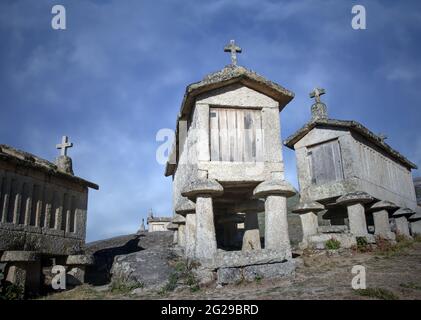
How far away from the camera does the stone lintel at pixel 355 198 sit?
31.2ft

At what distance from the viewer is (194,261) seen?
722cm

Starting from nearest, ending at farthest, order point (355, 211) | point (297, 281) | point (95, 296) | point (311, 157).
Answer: point (297, 281), point (95, 296), point (355, 211), point (311, 157)

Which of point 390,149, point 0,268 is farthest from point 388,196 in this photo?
point 0,268

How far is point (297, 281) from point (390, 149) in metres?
8.61

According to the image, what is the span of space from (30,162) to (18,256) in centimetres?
189

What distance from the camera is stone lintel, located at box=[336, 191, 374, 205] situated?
952cm

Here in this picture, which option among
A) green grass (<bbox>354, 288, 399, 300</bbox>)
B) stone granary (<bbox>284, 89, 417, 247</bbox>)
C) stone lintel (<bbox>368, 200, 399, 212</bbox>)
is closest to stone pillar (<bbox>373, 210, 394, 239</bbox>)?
stone granary (<bbox>284, 89, 417, 247</bbox>)

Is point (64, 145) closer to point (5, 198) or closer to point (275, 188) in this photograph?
point (5, 198)

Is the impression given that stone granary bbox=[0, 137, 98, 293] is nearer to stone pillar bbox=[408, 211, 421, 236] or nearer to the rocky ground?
the rocky ground

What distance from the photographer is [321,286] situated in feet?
18.6

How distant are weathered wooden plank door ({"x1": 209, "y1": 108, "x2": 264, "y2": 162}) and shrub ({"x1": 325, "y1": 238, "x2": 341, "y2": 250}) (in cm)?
313

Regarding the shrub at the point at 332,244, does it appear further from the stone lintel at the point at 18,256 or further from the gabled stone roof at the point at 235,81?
the stone lintel at the point at 18,256

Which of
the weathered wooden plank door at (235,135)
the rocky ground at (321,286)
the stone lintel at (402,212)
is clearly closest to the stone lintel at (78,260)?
the rocky ground at (321,286)
